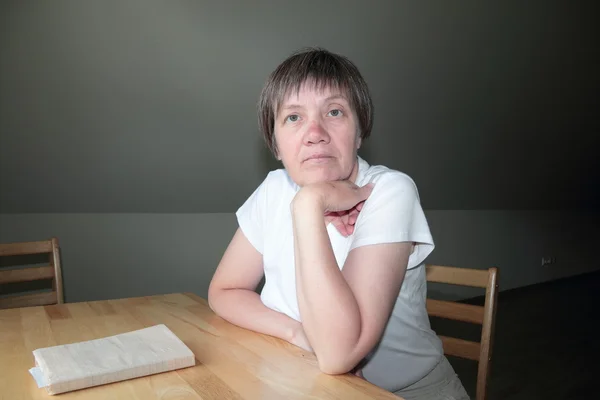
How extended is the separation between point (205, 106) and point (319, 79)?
1.50 m

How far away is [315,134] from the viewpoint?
108cm

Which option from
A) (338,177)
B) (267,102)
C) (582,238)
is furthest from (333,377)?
(582,238)

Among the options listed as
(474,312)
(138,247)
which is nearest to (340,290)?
(474,312)

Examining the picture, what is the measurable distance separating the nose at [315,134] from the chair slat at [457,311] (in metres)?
0.62

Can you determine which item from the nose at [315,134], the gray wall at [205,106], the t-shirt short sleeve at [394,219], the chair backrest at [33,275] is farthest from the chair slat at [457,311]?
the gray wall at [205,106]

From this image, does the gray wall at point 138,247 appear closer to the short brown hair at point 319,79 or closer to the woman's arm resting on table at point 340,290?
the short brown hair at point 319,79

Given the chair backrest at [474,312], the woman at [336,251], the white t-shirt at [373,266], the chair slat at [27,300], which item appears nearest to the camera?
the woman at [336,251]

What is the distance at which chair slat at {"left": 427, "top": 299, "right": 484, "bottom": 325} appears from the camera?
1336 millimetres

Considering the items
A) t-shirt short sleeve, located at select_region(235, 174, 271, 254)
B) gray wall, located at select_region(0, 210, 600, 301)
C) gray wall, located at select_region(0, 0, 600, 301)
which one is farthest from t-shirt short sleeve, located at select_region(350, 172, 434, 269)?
gray wall, located at select_region(0, 210, 600, 301)

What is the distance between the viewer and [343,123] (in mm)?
1125

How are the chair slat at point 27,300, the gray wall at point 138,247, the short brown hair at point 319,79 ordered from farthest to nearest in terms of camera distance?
the gray wall at point 138,247, the chair slat at point 27,300, the short brown hair at point 319,79

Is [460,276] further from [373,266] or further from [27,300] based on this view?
[27,300]

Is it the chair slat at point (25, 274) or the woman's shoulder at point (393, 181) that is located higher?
the woman's shoulder at point (393, 181)

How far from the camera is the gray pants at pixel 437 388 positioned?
3.55 feet
